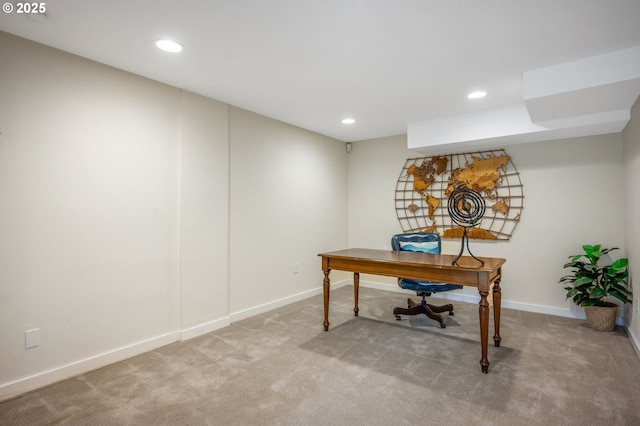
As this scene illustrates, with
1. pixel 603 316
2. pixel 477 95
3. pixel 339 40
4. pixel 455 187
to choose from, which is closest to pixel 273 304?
pixel 455 187

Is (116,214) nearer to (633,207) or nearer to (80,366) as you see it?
(80,366)

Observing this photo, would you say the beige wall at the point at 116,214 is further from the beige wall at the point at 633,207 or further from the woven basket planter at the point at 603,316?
the beige wall at the point at 633,207

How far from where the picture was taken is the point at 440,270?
2432 millimetres

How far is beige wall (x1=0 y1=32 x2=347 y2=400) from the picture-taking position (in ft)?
6.79

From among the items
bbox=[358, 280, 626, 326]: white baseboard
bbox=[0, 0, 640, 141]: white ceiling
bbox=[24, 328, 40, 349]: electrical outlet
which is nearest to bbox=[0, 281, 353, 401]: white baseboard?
bbox=[24, 328, 40, 349]: electrical outlet

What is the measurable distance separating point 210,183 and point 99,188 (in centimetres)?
95

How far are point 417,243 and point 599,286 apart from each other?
5.61 ft

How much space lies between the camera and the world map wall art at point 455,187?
12.6 ft

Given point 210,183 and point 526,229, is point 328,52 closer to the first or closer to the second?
point 210,183

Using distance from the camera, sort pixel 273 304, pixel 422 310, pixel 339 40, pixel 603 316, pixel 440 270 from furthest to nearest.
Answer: pixel 273 304
pixel 422 310
pixel 603 316
pixel 440 270
pixel 339 40

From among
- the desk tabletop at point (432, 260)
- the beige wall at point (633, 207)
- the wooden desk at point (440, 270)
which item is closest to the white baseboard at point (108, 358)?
the wooden desk at point (440, 270)

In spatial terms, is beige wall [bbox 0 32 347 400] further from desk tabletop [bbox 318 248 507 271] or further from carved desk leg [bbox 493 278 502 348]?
carved desk leg [bbox 493 278 502 348]

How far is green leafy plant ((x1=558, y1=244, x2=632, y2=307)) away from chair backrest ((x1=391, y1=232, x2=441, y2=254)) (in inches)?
50.0

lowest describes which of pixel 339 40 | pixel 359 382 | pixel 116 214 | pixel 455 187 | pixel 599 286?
pixel 359 382
